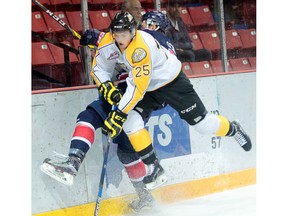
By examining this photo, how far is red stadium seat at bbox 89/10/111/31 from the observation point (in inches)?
155

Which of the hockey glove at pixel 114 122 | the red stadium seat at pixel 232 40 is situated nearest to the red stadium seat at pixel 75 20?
the hockey glove at pixel 114 122

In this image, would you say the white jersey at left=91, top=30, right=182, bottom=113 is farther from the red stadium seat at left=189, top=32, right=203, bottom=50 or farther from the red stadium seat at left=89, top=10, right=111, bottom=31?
the red stadium seat at left=189, top=32, right=203, bottom=50

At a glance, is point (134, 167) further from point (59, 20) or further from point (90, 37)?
point (59, 20)

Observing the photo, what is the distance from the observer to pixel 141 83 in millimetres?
3602

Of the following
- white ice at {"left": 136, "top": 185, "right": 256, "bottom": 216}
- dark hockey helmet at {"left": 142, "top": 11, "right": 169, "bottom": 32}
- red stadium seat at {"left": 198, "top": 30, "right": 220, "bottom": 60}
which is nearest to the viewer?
dark hockey helmet at {"left": 142, "top": 11, "right": 169, "bottom": 32}

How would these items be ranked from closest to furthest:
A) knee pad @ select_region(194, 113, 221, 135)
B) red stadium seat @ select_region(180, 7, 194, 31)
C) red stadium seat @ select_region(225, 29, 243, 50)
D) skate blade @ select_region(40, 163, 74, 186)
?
skate blade @ select_region(40, 163, 74, 186)
knee pad @ select_region(194, 113, 221, 135)
red stadium seat @ select_region(180, 7, 194, 31)
red stadium seat @ select_region(225, 29, 243, 50)

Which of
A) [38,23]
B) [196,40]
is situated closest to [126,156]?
[38,23]

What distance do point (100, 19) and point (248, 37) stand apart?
1239 mm

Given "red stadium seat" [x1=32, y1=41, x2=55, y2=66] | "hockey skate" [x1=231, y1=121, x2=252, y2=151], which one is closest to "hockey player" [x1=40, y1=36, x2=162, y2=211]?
"red stadium seat" [x1=32, y1=41, x2=55, y2=66]

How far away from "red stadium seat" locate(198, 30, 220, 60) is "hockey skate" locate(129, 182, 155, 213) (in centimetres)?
99

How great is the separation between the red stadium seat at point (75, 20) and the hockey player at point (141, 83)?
178 millimetres

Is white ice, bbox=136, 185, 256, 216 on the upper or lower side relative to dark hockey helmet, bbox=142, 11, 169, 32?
lower
